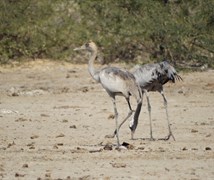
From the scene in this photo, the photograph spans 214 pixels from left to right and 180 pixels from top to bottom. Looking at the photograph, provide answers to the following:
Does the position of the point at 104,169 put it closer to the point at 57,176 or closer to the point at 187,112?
the point at 57,176

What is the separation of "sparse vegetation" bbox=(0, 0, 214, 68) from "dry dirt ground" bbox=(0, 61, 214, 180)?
1.08 m

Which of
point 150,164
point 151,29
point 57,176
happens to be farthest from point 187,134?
point 151,29

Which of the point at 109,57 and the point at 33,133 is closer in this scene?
the point at 33,133

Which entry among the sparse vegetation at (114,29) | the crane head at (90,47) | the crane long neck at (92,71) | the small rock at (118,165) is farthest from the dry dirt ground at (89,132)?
the crane head at (90,47)

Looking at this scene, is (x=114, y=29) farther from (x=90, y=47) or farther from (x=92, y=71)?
(x=92, y=71)

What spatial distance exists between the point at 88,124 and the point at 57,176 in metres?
5.34

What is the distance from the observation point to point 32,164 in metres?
11.2

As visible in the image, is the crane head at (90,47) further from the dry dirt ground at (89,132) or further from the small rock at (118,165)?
the small rock at (118,165)

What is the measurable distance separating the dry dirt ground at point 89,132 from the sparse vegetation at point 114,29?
1078mm

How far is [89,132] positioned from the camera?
1463cm

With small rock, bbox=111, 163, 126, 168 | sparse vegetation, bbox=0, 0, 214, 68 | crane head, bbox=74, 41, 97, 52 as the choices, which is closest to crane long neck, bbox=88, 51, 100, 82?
crane head, bbox=74, 41, 97, 52

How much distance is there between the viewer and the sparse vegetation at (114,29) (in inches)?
844

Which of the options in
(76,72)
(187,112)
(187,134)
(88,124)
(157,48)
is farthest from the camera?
(76,72)

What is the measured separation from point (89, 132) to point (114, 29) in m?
9.93
